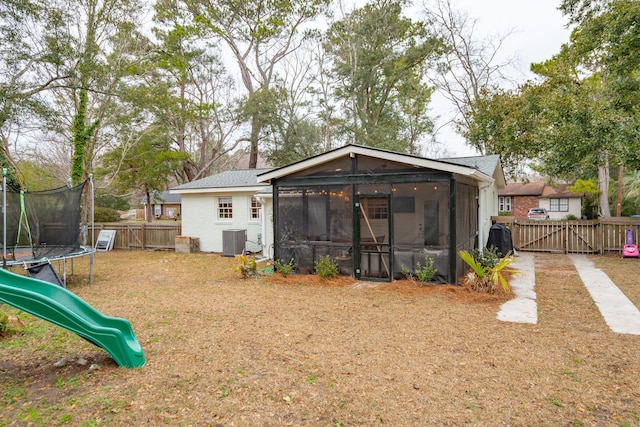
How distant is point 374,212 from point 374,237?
54 cm

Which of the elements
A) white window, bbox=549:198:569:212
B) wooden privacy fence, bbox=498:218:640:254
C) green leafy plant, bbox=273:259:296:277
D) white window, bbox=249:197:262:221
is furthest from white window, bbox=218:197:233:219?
white window, bbox=549:198:569:212

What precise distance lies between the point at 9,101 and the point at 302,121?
13.9m

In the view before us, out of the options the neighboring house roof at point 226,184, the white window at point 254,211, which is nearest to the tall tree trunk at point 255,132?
the neighboring house roof at point 226,184

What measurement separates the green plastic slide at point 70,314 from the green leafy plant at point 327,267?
449 centimetres

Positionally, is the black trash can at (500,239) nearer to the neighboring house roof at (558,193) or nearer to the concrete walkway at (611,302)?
the concrete walkway at (611,302)

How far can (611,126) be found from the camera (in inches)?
373

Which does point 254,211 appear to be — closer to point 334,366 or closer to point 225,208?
point 225,208

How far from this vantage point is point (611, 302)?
6172 millimetres

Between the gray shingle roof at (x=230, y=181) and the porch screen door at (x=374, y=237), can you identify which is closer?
the porch screen door at (x=374, y=237)

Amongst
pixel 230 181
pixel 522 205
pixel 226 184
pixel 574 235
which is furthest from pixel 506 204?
pixel 226 184

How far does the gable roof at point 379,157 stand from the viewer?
6980 mm

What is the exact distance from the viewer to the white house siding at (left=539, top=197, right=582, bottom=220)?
93.9 feet

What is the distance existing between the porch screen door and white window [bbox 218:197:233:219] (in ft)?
23.6

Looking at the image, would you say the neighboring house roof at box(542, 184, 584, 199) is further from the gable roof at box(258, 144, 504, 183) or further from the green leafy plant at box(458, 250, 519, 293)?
the green leafy plant at box(458, 250, 519, 293)
